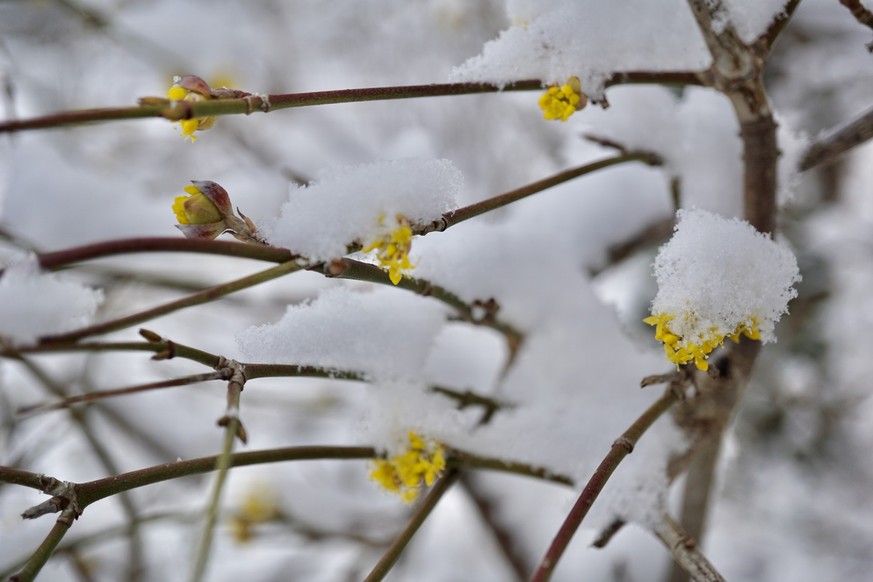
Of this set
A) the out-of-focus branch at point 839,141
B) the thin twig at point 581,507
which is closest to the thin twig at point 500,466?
the thin twig at point 581,507

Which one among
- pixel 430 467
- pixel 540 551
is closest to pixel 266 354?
pixel 430 467

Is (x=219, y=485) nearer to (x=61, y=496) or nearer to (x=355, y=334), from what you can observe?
(x=61, y=496)

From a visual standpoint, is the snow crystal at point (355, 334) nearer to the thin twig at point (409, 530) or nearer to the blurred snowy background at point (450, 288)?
the blurred snowy background at point (450, 288)

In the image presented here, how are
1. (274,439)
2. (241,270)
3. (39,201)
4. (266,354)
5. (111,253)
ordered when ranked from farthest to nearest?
1. (274,439)
2. (241,270)
3. (39,201)
4. (266,354)
5. (111,253)

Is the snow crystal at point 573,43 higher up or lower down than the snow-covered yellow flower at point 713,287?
higher up

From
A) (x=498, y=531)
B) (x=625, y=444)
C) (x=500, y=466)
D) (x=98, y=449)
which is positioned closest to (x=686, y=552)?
(x=625, y=444)

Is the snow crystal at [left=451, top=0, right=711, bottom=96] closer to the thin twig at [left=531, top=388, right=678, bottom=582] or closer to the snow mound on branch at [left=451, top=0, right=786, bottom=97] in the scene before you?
the snow mound on branch at [left=451, top=0, right=786, bottom=97]

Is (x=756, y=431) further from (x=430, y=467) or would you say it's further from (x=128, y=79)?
(x=128, y=79)
